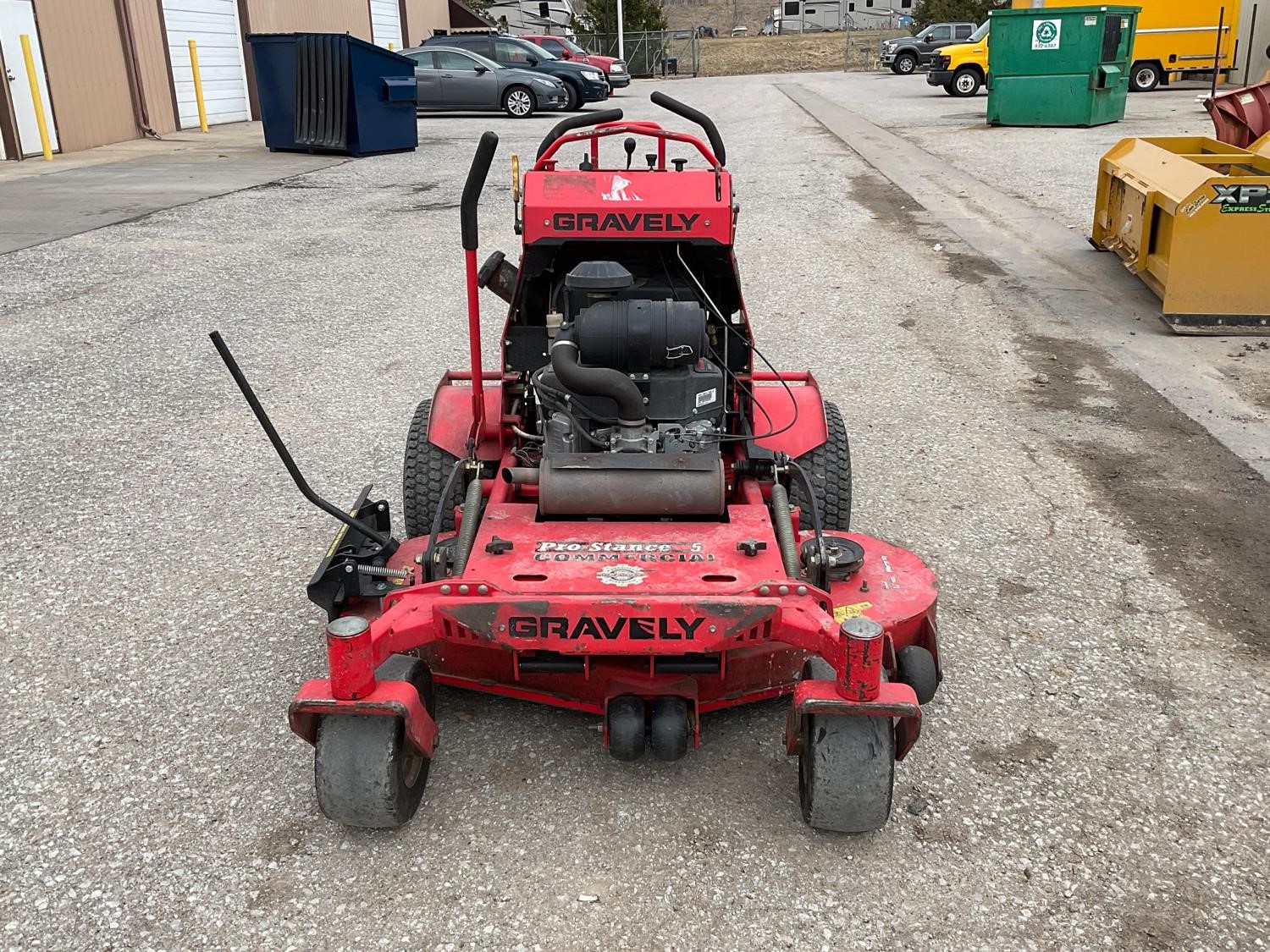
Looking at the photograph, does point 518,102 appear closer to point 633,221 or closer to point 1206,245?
point 1206,245

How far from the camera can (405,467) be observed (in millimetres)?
4371

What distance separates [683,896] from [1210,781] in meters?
1.60

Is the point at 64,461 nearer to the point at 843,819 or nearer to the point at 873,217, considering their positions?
the point at 843,819

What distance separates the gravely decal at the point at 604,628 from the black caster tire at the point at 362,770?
41 cm

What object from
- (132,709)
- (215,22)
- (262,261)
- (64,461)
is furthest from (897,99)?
(132,709)

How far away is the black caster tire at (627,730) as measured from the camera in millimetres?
3107

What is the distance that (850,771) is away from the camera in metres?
2.89

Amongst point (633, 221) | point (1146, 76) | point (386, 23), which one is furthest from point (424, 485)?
point (386, 23)

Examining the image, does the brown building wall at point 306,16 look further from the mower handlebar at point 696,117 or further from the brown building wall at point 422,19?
the mower handlebar at point 696,117

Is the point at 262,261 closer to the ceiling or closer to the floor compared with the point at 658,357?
closer to the floor

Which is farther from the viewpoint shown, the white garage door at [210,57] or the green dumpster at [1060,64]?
the white garage door at [210,57]

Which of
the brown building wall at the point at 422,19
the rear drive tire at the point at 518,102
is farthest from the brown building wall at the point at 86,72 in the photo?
the brown building wall at the point at 422,19

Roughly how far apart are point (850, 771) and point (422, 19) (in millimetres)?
36075

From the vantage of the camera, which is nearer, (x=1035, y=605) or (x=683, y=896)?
(x=683, y=896)
